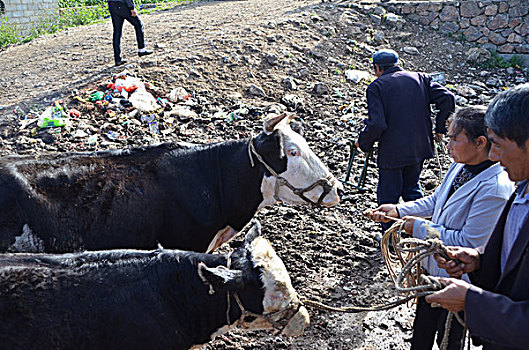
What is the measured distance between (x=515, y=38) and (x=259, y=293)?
13.5 m

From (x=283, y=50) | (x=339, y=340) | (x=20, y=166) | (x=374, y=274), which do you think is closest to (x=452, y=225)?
(x=339, y=340)

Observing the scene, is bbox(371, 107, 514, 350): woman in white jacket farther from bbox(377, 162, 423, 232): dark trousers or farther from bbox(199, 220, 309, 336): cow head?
bbox(377, 162, 423, 232): dark trousers

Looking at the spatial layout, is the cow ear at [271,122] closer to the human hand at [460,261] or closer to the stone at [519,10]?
the human hand at [460,261]

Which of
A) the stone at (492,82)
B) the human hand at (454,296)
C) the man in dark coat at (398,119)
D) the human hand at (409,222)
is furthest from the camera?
the stone at (492,82)

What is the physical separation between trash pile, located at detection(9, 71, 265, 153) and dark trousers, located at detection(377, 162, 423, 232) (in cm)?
326

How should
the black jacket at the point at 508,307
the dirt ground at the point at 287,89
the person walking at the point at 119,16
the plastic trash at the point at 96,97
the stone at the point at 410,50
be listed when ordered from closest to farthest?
the black jacket at the point at 508,307, the dirt ground at the point at 287,89, the plastic trash at the point at 96,97, the person walking at the point at 119,16, the stone at the point at 410,50

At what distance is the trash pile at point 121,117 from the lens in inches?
294

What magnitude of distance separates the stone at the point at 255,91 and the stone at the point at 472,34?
25.0 feet

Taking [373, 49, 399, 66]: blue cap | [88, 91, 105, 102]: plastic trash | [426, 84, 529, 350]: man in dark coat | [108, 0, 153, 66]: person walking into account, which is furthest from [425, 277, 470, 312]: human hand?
[108, 0, 153, 66]: person walking

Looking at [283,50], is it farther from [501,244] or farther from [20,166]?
[501,244]

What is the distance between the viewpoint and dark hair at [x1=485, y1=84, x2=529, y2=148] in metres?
2.07

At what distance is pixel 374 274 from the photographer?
17.9ft

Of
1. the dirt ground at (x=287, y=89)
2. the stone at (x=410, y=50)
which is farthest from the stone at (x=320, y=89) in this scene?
the stone at (x=410, y=50)

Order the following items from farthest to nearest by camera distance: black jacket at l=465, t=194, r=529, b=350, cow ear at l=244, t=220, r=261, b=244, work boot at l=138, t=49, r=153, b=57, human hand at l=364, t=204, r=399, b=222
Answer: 1. work boot at l=138, t=49, r=153, b=57
2. human hand at l=364, t=204, r=399, b=222
3. cow ear at l=244, t=220, r=261, b=244
4. black jacket at l=465, t=194, r=529, b=350
